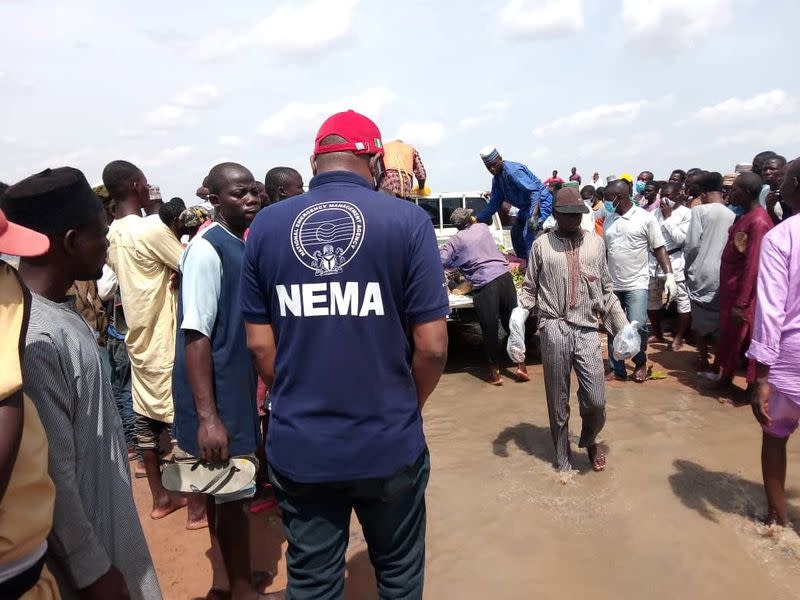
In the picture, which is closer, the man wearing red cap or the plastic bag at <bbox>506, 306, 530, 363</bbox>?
the man wearing red cap

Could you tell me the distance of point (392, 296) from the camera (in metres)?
1.70

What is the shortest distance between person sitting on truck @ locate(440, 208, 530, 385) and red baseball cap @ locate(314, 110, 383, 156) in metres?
4.17

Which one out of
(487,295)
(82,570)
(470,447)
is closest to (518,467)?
(470,447)

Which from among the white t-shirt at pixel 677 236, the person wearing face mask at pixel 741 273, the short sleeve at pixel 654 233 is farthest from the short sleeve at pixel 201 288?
the white t-shirt at pixel 677 236

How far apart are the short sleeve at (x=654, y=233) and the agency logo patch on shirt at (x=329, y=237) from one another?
4.81 m

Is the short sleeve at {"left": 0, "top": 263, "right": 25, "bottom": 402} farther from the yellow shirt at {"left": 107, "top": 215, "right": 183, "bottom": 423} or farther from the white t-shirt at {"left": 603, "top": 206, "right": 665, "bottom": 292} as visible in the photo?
the white t-shirt at {"left": 603, "top": 206, "right": 665, "bottom": 292}

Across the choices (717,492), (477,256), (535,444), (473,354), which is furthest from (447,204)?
(717,492)

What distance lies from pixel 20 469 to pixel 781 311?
3.06 m

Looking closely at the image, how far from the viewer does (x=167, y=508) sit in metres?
3.64

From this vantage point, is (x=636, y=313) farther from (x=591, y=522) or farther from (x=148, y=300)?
(x=148, y=300)

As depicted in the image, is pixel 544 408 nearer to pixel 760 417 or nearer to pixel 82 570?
pixel 760 417

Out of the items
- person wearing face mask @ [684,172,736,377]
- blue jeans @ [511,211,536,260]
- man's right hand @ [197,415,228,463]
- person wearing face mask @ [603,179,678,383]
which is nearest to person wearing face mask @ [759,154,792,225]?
person wearing face mask @ [684,172,736,377]

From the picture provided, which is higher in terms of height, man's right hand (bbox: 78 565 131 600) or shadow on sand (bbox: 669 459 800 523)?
man's right hand (bbox: 78 565 131 600)

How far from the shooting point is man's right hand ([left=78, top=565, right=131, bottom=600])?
131 centimetres
